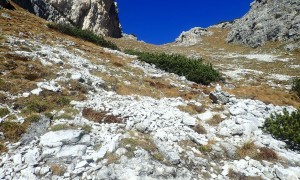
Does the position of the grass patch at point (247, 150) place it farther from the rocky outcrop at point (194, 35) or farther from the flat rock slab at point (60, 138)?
the rocky outcrop at point (194, 35)

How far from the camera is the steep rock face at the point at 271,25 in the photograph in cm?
6794

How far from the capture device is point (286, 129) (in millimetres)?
15328

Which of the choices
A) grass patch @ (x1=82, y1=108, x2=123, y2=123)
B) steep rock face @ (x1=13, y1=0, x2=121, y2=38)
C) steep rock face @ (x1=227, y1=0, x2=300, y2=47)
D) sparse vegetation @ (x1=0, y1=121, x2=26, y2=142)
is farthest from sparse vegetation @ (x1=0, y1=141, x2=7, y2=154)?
steep rock face @ (x1=13, y1=0, x2=121, y2=38)

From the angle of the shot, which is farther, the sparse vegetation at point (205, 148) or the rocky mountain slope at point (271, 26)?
the rocky mountain slope at point (271, 26)

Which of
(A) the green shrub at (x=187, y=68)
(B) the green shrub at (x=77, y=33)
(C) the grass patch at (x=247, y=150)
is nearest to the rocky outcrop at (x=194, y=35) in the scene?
(B) the green shrub at (x=77, y=33)

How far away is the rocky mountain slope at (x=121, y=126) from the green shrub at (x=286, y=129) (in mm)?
532

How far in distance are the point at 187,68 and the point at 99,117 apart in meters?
17.8

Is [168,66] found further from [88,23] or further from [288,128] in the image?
[88,23]

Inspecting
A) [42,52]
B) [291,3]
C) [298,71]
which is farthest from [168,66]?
[291,3]

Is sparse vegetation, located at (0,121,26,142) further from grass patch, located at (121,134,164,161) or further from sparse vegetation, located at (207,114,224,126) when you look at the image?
sparse vegetation, located at (207,114,224,126)

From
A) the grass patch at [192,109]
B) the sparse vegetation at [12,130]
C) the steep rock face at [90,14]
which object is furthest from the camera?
the steep rock face at [90,14]

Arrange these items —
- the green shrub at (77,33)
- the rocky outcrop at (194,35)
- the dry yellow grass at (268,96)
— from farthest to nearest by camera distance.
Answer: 1. the rocky outcrop at (194,35)
2. the green shrub at (77,33)
3. the dry yellow grass at (268,96)

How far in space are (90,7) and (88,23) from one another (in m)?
5.95

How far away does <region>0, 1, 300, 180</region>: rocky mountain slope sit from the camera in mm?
11141
